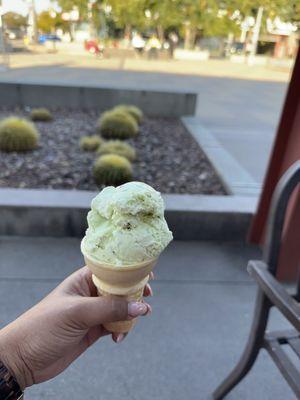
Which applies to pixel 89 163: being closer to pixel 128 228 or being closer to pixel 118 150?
pixel 118 150

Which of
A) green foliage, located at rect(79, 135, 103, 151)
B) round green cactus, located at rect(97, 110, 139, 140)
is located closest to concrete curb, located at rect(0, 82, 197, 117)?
round green cactus, located at rect(97, 110, 139, 140)

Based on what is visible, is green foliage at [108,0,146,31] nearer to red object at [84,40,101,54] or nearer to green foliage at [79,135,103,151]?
green foliage at [79,135,103,151]

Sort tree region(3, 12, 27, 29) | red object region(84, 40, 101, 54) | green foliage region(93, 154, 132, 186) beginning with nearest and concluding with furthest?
green foliage region(93, 154, 132, 186)
tree region(3, 12, 27, 29)
red object region(84, 40, 101, 54)

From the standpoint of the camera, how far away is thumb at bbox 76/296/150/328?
4.75 feet

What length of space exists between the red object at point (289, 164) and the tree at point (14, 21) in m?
4.50

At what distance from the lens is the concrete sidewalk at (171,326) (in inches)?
98.4

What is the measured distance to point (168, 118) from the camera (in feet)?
32.0

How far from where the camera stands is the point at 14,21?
654cm

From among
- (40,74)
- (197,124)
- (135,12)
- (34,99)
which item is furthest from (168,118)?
(40,74)

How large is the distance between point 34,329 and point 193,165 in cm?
484

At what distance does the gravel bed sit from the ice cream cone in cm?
342

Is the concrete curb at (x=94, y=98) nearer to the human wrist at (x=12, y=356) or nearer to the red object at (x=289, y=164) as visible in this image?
the red object at (x=289, y=164)

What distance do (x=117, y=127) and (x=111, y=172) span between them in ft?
8.10

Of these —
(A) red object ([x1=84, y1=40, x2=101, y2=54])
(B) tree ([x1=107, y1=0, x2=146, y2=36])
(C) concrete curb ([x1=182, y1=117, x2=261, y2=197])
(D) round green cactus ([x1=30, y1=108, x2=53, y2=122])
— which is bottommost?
(A) red object ([x1=84, y1=40, x2=101, y2=54])
